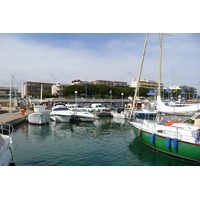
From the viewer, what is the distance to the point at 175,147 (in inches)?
464

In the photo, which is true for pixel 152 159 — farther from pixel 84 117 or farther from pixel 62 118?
pixel 62 118

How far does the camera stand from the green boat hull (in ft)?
36.3

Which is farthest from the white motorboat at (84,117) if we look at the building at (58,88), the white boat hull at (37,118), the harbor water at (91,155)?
the building at (58,88)

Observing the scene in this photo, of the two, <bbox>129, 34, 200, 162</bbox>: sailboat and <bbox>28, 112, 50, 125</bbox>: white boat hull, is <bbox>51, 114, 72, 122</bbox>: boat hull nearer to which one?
<bbox>28, 112, 50, 125</bbox>: white boat hull

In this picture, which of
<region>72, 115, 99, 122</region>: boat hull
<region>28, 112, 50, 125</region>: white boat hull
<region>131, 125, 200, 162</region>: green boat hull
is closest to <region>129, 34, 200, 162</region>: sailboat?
<region>131, 125, 200, 162</region>: green boat hull

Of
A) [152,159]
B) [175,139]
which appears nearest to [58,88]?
[152,159]

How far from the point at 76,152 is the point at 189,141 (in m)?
7.42

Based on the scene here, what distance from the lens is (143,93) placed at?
114500 mm

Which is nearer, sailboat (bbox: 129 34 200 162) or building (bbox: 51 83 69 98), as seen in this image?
sailboat (bbox: 129 34 200 162)

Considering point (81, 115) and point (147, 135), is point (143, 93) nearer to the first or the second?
point (81, 115)

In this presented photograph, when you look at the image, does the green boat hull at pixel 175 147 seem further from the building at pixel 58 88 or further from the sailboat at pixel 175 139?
the building at pixel 58 88

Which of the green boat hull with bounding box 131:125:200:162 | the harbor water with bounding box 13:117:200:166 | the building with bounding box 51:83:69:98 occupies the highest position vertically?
the building with bounding box 51:83:69:98

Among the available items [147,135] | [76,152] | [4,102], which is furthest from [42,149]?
[4,102]

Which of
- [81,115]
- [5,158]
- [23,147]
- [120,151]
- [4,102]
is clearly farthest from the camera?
[4,102]
